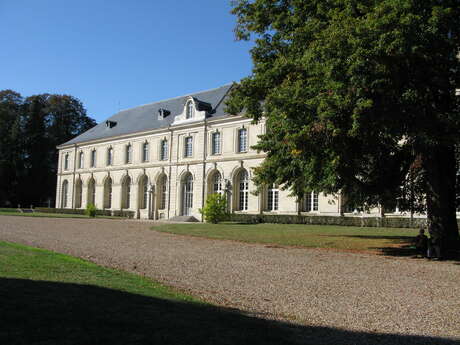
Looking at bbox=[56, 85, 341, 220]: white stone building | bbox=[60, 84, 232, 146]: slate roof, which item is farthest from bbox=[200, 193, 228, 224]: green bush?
→ bbox=[60, 84, 232, 146]: slate roof

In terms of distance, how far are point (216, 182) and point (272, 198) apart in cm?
563

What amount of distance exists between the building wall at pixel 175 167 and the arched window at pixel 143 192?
0.43 ft

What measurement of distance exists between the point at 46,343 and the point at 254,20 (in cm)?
1356

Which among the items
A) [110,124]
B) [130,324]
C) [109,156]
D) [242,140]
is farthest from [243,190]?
[130,324]

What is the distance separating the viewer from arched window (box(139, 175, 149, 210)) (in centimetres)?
4109

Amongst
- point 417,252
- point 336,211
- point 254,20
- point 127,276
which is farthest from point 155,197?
point 127,276

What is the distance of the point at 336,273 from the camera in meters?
8.99

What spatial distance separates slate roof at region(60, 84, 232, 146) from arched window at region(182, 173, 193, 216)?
5.32 m

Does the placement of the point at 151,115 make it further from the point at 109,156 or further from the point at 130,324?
the point at 130,324

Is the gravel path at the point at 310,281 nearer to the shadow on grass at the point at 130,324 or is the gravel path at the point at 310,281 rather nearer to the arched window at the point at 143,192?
the shadow on grass at the point at 130,324

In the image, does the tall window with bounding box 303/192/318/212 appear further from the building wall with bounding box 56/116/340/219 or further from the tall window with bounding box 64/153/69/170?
the tall window with bounding box 64/153/69/170

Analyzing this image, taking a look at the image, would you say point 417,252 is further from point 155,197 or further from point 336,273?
point 155,197

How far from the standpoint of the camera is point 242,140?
33469 mm

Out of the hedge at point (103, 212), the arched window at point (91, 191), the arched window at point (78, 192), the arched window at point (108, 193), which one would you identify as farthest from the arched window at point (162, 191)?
the arched window at point (78, 192)
